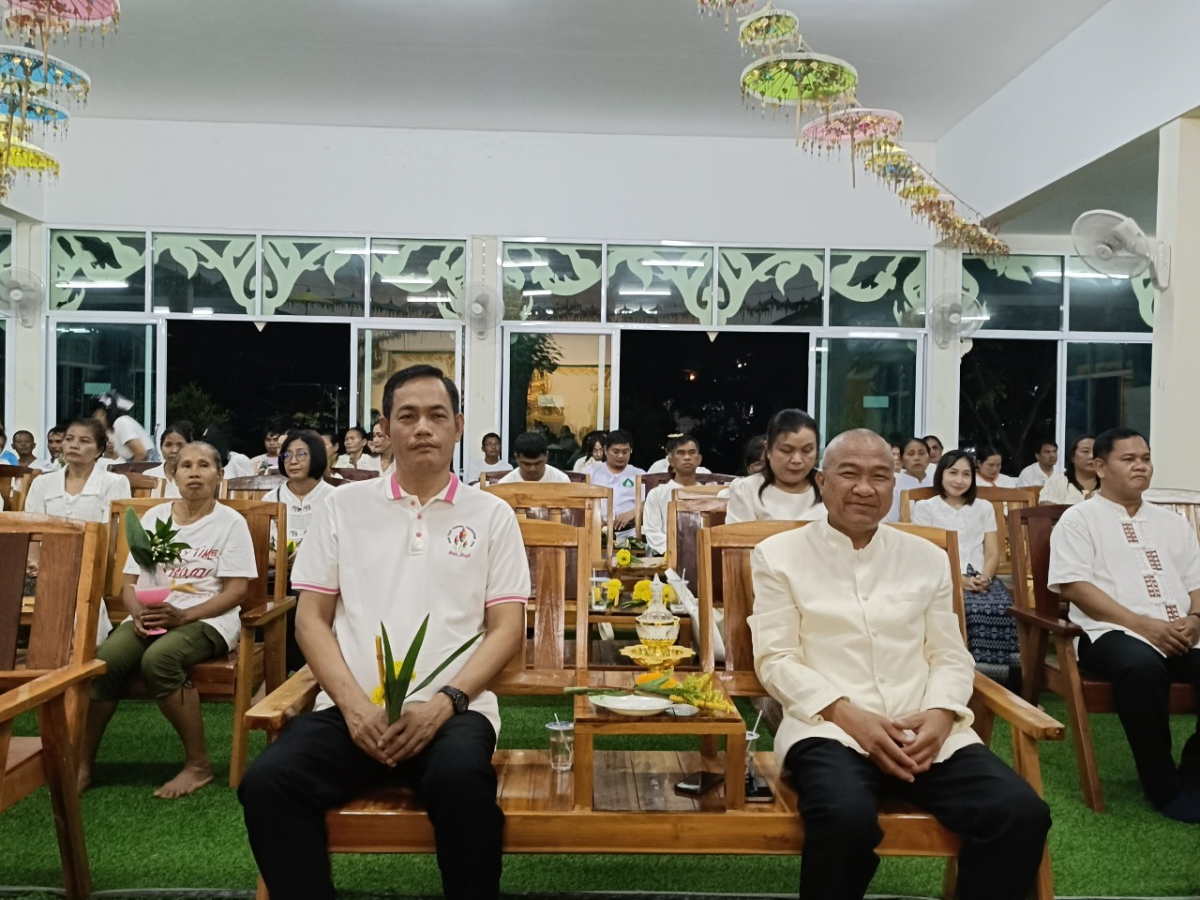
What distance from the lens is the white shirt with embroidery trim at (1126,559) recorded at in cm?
361

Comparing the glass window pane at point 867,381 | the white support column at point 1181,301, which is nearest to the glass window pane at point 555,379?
the glass window pane at point 867,381

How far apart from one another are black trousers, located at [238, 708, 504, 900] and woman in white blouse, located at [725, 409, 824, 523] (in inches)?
84.2

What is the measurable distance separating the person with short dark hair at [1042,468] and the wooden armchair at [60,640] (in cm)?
Result: 803

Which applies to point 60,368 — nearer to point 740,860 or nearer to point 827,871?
point 740,860

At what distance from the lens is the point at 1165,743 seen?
10.9 ft

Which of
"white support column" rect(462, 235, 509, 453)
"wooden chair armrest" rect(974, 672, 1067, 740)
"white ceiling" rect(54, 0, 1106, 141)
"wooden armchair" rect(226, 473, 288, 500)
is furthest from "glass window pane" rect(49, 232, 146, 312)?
"wooden chair armrest" rect(974, 672, 1067, 740)

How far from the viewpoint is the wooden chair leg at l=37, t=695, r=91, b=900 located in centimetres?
248

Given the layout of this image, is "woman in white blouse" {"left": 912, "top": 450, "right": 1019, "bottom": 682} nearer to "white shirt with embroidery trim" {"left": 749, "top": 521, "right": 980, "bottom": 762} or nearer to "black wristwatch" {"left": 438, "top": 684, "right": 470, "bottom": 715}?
"white shirt with embroidery trim" {"left": 749, "top": 521, "right": 980, "bottom": 762}

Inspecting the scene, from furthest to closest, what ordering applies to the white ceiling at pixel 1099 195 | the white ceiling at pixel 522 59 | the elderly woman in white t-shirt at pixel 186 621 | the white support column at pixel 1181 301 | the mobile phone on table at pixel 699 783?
1. the white ceiling at pixel 522 59
2. the white ceiling at pixel 1099 195
3. the white support column at pixel 1181 301
4. the elderly woman in white t-shirt at pixel 186 621
5. the mobile phone on table at pixel 699 783

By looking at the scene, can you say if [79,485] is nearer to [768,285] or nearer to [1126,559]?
[1126,559]

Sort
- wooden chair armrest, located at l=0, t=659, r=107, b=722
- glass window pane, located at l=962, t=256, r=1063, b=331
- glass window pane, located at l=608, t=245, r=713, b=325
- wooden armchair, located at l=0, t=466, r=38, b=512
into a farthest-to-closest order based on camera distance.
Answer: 1. glass window pane, located at l=962, t=256, r=1063, b=331
2. glass window pane, located at l=608, t=245, r=713, b=325
3. wooden armchair, located at l=0, t=466, r=38, b=512
4. wooden chair armrest, located at l=0, t=659, r=107, b=722

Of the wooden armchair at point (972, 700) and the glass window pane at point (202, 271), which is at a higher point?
the glass window pane at point (202, 271)

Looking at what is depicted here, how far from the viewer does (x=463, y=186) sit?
10234 mm

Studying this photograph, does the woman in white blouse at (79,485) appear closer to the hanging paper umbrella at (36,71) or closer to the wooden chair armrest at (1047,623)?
the hanging paper umbrella at (36,71)
